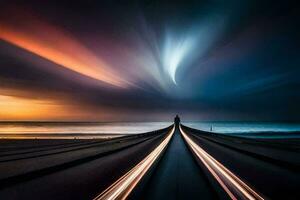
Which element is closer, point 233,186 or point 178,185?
point 233,186

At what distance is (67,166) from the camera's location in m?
15.2

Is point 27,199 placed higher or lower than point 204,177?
lower

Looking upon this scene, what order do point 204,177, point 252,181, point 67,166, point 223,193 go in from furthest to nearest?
point 67,166
point 204,177
point 252,181
point 223,193

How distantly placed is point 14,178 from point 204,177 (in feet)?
25.3

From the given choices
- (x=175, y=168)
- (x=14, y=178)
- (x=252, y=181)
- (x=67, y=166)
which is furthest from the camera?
(x=67, y=166)

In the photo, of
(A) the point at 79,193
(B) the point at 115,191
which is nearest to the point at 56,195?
(A) the point at 79,193

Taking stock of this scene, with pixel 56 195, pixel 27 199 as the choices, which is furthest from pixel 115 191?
pixel 27 199

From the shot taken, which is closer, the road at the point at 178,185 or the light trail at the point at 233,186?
the light trail at the point at 233,186

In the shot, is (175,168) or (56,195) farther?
(175,168)

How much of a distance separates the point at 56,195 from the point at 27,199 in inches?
30.6

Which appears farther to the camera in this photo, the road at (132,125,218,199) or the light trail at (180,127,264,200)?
the road at (132,125,218,199)

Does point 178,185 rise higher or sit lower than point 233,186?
lower

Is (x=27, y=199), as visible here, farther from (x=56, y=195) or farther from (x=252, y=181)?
(x=252, y=181)

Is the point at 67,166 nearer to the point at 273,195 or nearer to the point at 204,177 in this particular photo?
the point at 204,177
